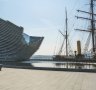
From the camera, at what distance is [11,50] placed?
137 m

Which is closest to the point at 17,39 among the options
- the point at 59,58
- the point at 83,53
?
the point at 59,58

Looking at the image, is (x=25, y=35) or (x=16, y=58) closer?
(x=16, y=58)

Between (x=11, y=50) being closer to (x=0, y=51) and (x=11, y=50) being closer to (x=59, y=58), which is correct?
(x=0, y=51)

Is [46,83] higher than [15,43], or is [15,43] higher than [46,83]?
[15,43]

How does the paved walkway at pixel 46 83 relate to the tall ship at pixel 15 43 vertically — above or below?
below

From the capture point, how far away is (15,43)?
136875 mm

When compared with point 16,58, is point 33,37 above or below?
above

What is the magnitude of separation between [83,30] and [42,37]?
44668 millimetres

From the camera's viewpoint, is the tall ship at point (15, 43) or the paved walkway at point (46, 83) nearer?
the paved walkway at point (46, 83)

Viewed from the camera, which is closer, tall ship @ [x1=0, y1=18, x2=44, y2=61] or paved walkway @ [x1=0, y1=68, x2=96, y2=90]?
paved walkway @ [x1=0, y1=68, x2=96, y2=90]

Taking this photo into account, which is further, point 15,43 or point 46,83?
point 15,43

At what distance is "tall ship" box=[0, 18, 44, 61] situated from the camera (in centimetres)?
13475

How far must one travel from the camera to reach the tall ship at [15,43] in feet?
442

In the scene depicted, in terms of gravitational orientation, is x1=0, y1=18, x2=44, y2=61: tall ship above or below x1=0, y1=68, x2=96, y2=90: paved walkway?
above
